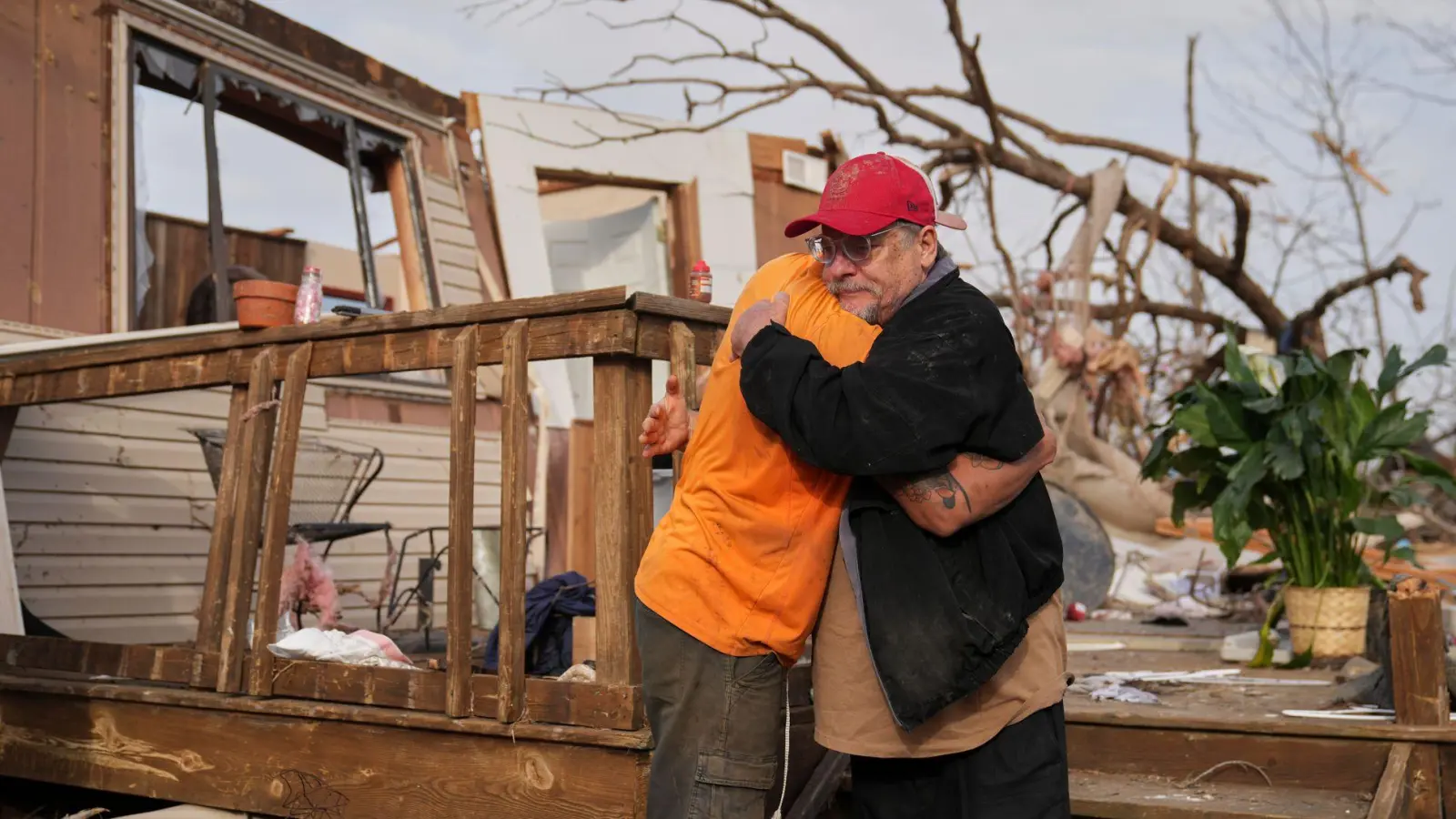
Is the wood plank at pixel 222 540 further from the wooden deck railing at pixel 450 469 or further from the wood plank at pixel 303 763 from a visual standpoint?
the wood plank at pixel 303 763

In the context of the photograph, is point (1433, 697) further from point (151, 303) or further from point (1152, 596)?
point (151, 303)

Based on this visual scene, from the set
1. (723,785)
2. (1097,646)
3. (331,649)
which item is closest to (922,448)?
(723,785)

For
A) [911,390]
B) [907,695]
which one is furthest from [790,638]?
[911,390]

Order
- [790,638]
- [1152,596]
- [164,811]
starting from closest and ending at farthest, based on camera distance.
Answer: [790,638] → [164,811] → [1152,596]

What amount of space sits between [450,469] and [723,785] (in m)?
1.66

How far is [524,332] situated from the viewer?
12.5 ft

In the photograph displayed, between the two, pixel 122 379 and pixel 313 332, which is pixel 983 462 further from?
pixel 122 379

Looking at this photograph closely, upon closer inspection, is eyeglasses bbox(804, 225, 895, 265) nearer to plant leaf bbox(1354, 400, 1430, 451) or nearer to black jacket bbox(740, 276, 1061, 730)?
black jacket bbox(740, 276, 1061, 730)

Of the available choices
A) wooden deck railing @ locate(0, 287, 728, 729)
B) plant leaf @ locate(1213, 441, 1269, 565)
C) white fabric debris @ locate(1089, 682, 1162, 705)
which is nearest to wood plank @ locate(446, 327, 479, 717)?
wooden deck railing @ locate(0, 287, 728, 729)

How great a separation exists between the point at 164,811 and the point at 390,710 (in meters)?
1.01

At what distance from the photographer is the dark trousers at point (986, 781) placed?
7.88ft

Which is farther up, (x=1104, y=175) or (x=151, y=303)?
(x=1104, y=175)

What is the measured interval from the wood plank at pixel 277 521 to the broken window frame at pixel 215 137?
120 inches

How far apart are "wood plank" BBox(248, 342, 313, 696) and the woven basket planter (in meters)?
4.54
